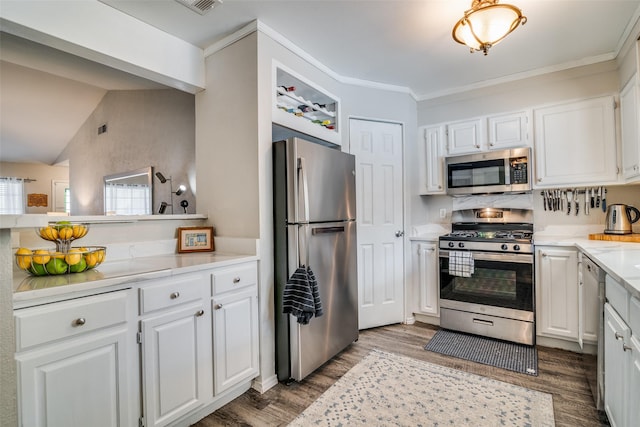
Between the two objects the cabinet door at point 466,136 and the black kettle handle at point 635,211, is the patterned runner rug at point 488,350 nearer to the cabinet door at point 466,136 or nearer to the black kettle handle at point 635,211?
the black kettle handle at point 635,211

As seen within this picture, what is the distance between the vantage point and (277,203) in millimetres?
2213

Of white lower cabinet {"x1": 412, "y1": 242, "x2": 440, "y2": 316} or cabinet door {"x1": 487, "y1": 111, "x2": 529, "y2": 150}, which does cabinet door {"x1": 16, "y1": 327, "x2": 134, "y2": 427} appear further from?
cabinet door {"x1": 487, "y1": 111, "x2": 529, "y2": 150}

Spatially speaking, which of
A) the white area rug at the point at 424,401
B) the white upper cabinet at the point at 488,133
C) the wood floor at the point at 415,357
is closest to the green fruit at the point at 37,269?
the wood floor at the point at 415,357

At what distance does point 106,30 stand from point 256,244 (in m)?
1.63

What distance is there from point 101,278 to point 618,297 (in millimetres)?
2331

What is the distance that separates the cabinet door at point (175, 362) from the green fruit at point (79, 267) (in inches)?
17.0

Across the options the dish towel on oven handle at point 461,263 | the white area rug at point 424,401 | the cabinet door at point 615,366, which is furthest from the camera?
the dish towel on oven handle at point 461,263

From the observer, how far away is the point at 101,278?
1.40 meters

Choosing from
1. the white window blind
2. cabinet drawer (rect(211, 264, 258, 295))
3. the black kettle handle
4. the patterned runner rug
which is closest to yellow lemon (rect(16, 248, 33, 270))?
cabinet drawer (rect(211, 264, 258, 295))

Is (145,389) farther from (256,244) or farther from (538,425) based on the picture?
(538,425)

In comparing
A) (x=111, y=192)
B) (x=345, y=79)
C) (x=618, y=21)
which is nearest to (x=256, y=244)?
(x=345, y=79)

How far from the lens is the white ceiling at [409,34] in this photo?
6.48 ft

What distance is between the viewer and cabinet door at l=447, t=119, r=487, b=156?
3141 millimetres

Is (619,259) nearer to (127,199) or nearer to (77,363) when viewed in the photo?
(77,363)
